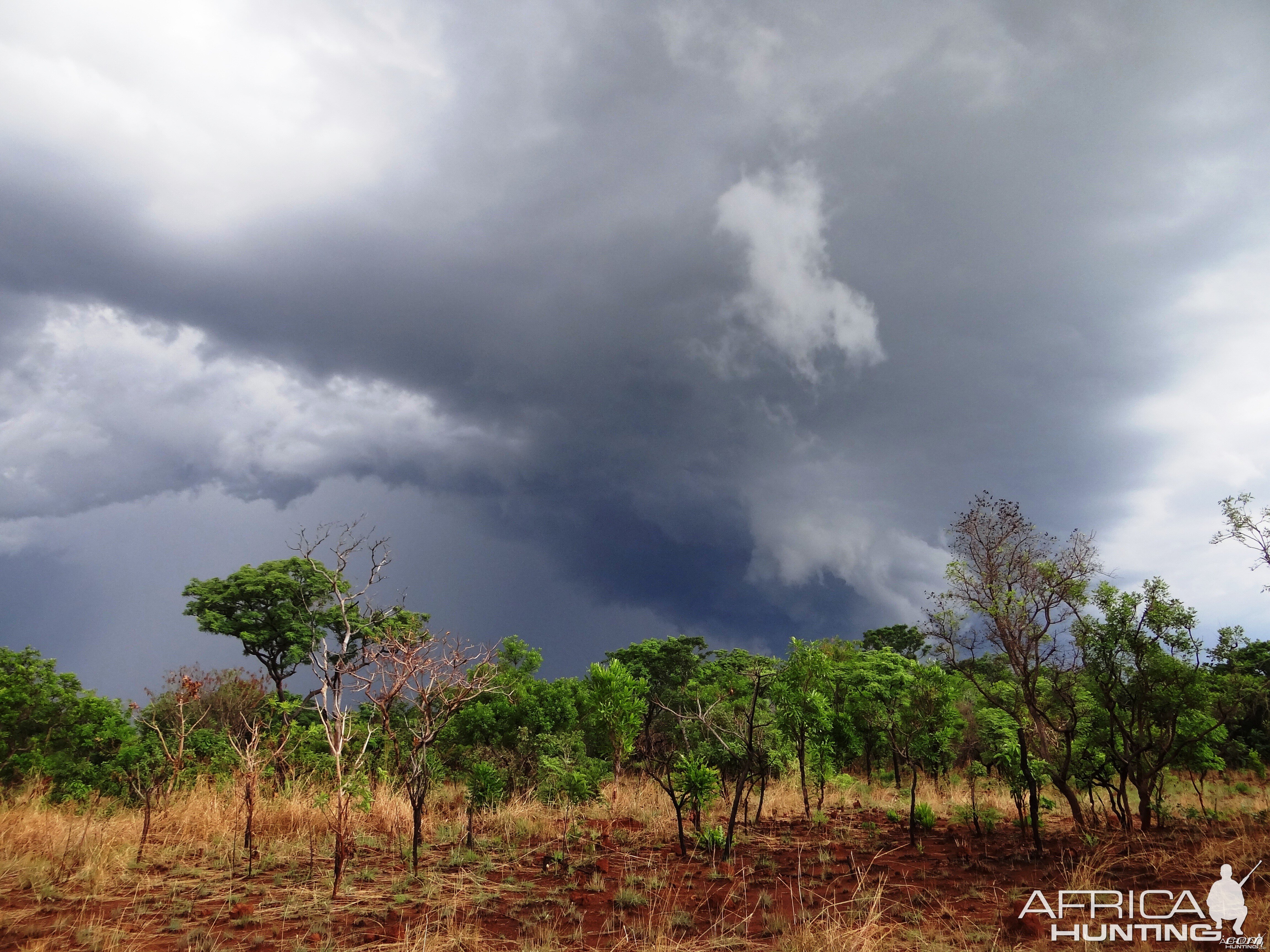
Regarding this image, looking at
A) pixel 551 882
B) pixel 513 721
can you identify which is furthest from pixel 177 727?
pixel 551 882

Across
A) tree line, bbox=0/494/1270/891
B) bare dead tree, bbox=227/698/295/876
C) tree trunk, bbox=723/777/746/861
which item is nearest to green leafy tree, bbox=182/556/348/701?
tree line, bbox=0/494/1270/891

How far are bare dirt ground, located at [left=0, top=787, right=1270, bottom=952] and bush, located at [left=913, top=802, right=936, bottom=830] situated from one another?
0.27 metres

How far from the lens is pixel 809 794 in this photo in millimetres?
20109

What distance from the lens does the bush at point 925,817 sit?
13.2m

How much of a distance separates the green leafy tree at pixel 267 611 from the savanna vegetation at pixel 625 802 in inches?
384

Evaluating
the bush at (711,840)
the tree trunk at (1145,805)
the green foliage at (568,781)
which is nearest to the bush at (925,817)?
the tree trunk at (1145,805)

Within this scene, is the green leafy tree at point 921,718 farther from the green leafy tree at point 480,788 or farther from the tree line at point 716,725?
the green leafy tree at point 480,788

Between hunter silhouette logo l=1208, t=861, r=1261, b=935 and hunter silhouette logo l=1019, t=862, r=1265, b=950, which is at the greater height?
hunter silhouette logo l=1208, t=861, r=1261, b=935

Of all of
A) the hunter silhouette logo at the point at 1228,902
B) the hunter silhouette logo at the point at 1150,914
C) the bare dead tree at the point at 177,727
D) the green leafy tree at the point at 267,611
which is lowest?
the hunter silhouette logo at the point at 1150,914

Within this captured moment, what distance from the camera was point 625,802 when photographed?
57.4 feet

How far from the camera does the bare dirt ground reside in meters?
7.12

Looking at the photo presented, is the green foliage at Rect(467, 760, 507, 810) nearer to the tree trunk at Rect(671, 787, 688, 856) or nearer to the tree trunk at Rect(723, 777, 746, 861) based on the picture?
the tree trunk at Rect(671, 787, 688, 856)

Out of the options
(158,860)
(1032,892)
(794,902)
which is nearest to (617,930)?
(794,902)

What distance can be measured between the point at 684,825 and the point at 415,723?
981 cm
